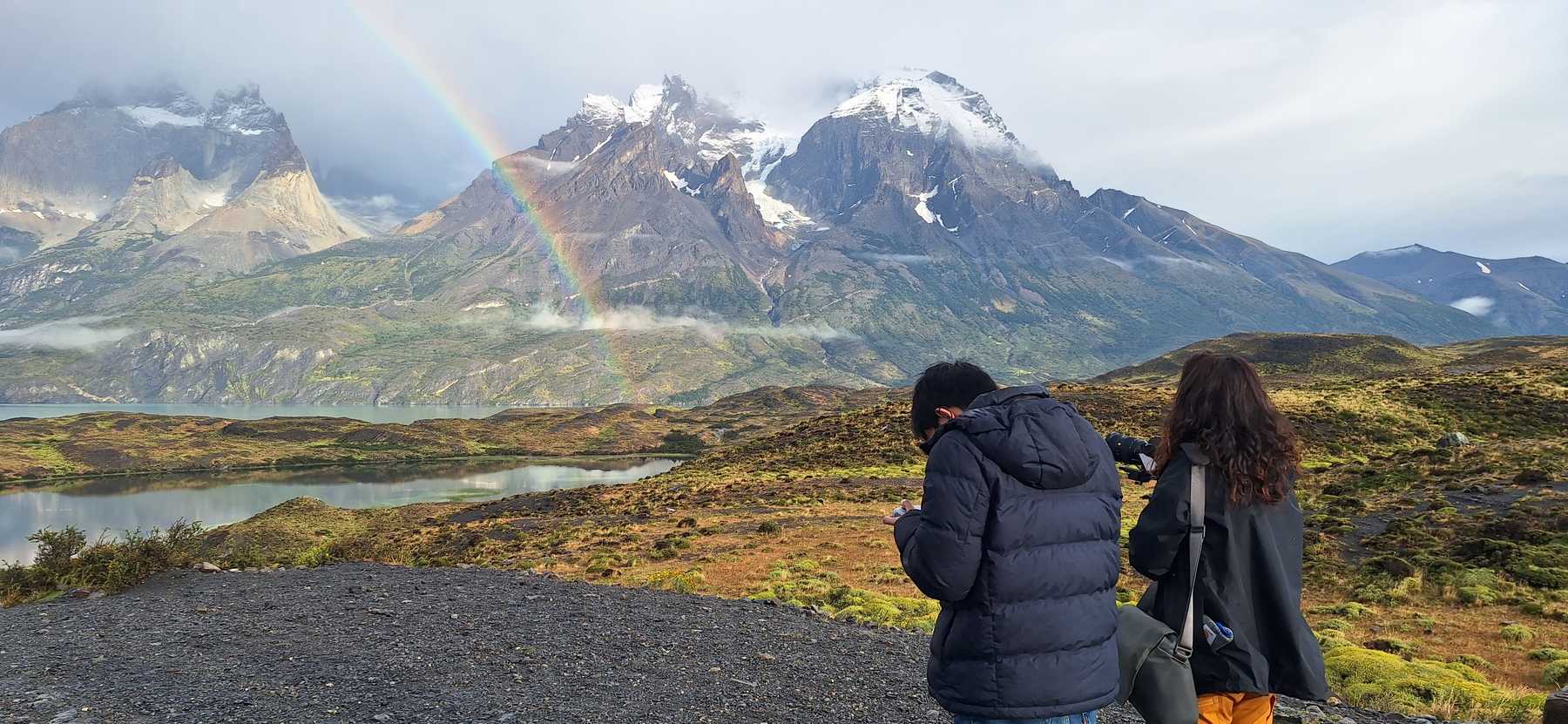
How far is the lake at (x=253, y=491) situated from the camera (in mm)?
61594

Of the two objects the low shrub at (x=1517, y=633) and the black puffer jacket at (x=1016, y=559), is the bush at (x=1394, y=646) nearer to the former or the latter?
the low shrub at (x=1517, y=633)

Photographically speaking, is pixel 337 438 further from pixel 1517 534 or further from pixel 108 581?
pixel 1517 534

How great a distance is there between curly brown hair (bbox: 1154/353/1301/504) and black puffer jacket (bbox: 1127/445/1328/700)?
0.29ft

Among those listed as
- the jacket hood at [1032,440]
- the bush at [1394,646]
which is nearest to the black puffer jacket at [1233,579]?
the jacket hood at [1032,440]

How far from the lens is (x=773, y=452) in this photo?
62.1m

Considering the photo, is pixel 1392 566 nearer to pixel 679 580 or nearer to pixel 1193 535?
pixel 679 580

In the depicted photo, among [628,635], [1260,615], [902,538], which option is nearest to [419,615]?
[628,635]

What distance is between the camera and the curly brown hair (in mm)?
3852

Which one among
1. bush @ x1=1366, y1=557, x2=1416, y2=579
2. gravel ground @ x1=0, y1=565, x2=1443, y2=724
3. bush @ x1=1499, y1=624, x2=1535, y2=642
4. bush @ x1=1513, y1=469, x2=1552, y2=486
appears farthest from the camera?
bush @ x1=1513, y1=469, x2=1552, y2=486

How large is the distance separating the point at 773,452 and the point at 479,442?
87185 mm

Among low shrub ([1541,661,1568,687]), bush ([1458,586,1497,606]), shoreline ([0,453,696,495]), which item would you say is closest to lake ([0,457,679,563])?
shoreline ([0,453,696,495])

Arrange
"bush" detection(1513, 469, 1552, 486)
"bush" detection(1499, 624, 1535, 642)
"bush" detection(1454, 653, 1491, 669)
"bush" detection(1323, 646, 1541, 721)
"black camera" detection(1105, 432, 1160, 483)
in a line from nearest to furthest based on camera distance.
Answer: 1. "black camera" detection(1105, 432, 1160, 483)
2. "bush" detection(1323, 646, 1541, 721)
3. "bush" detection(1454, 653, 1491, 669)
4. "bush" detection(1499, 624, 1535, 642)
5. "bush" detection(1513, 469, 1552, 486)

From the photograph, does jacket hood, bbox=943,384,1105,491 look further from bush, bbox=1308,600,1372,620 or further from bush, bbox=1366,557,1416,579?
bush, bbox=1366,557,1416,579

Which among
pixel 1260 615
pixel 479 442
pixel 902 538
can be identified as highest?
pixel 902 538
